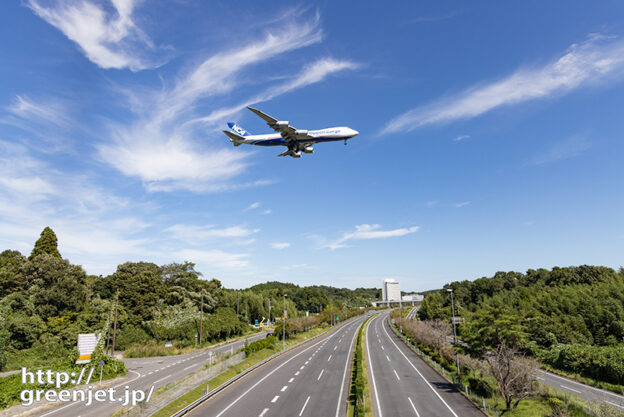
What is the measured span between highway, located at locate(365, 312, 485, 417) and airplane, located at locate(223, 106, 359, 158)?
24.9m

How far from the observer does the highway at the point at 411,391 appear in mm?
25469

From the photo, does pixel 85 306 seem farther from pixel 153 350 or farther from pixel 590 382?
pixel 590 382

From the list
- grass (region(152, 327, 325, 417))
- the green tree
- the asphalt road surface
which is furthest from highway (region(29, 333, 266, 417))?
the asphalt road surface

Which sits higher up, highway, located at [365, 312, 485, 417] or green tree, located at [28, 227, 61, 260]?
green tree, located at [28, 227, 61, 260]

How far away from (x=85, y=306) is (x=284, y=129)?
175ft

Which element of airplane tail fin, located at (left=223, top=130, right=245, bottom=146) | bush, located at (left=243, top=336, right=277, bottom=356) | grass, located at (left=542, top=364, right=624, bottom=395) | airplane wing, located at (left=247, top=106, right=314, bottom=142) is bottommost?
grass, located at (left=542, top=364, right=624, bottom=395)

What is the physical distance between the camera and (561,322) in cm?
6206

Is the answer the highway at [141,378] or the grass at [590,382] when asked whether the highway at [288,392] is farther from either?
the grass at [590,382]

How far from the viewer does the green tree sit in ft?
237

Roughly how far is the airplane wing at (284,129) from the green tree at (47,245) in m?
65.8

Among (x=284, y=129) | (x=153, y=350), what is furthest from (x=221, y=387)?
(x=153, y=350)

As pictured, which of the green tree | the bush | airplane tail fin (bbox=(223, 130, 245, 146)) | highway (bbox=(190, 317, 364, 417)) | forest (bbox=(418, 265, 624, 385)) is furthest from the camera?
the green tree

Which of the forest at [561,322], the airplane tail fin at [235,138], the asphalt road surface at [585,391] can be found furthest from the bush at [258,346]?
the asphalt road surface at [585,391]

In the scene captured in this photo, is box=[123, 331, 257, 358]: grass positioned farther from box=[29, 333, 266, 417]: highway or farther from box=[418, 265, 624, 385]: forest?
box=[418, 265, 624, 385]: forest
